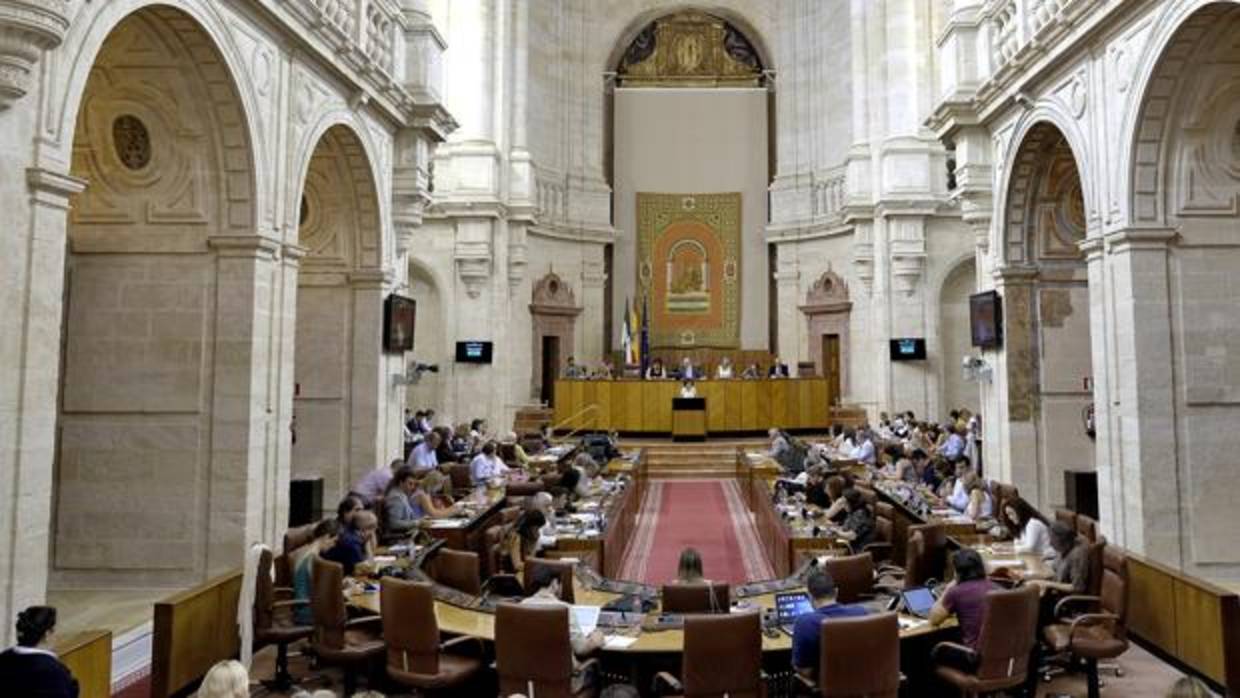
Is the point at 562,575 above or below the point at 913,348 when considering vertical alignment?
below

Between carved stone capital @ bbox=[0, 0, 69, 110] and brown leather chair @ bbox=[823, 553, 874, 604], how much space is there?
17.9 feet

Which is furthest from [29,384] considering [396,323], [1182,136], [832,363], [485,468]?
[832,363]

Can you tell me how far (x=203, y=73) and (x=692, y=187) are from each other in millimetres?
16704

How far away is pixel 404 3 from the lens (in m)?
11.3

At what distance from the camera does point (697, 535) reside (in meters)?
11.0

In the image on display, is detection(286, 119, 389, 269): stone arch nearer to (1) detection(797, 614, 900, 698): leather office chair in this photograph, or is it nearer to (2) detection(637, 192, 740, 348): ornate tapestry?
(1) detection(797, 614, 900, 698): leather office chair

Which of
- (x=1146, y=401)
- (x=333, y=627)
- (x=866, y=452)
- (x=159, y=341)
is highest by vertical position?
(x=159, y=341)

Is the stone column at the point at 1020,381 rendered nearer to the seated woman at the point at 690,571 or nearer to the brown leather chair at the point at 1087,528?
the brown leather chair at the point at 1087,528

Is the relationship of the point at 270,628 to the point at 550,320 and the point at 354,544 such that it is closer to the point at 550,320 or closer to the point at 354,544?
the point at 354,544

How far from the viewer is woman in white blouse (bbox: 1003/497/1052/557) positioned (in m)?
6.68

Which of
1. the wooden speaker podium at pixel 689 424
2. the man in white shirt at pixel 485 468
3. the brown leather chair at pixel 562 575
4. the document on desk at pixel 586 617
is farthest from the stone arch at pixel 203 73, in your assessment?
the wooden speaker podium at pixel 689 424

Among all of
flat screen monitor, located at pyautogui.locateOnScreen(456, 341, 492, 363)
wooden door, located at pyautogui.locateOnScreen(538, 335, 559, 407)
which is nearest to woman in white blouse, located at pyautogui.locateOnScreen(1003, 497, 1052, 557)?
flat screen monitor, located at pyautogui.locateOnScreen(456, 341, 492, 363)

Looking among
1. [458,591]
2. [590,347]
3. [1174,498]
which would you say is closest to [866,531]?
[1174,498]

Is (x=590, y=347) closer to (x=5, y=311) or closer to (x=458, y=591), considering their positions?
(x=458, y=591)
